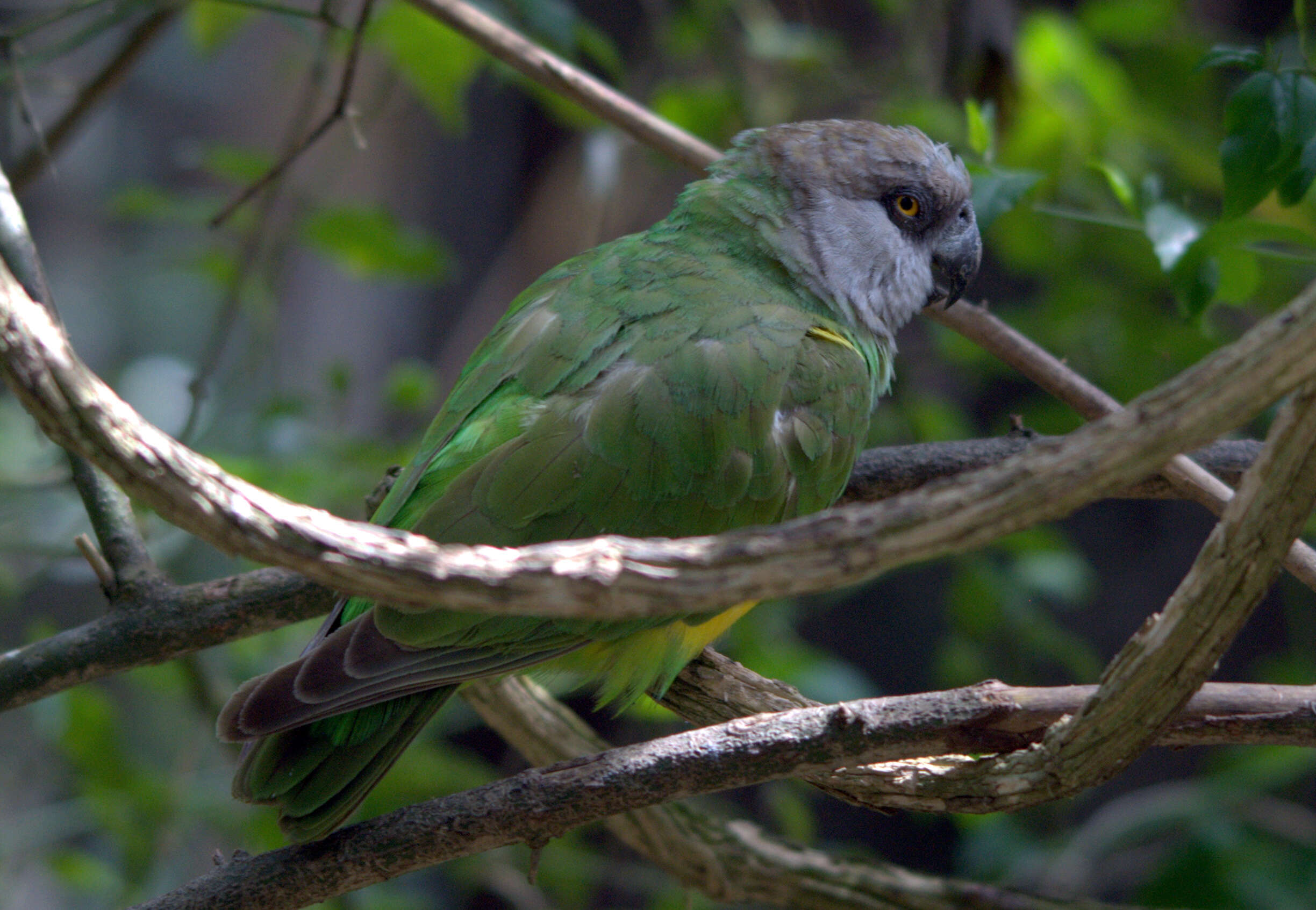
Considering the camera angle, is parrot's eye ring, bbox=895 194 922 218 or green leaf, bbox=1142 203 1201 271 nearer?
green leaf, bbox=1142 203 1201 271

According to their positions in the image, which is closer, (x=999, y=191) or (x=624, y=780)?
→ (x=624, y=780)

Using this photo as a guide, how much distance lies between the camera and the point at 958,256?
1.96 meters

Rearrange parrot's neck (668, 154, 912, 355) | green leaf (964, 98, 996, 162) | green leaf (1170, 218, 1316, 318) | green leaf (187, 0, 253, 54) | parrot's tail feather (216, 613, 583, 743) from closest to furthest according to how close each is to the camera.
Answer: parrot's tail feather (216, 613, 583, 743)
green leaf (1170, 218, 1316, 318)
green leaf (964, 98, 996, 162)
parrot's neck (668, 154, 912, 355)
green leaf (187, 0, 253, 54)

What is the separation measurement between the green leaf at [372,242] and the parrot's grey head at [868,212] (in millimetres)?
795

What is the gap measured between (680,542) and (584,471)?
2.32 ft

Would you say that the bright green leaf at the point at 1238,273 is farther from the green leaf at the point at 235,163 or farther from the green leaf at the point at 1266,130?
the green leaf at the point at 235,163

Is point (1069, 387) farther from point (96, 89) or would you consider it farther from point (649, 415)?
point (96, 89)

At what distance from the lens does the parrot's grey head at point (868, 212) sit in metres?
1.90

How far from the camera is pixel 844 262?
1.91 m

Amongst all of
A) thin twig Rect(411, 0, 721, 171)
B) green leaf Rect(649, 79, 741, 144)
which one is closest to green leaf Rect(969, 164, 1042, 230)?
thin twig Rect(411, 0, 721, 171)

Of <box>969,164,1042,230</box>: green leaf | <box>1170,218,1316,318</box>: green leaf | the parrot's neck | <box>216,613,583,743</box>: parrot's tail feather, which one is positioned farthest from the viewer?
the parrot's neck

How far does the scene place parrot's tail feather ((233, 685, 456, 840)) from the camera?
122 centimetres

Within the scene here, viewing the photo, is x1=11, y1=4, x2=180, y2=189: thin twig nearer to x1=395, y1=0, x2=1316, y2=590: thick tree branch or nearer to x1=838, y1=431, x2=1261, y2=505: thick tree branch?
x1=395, y1=0, x2=1316, y2=590: thick tree branch

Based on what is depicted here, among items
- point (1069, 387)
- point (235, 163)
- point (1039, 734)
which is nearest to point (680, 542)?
point (1039, 734)
